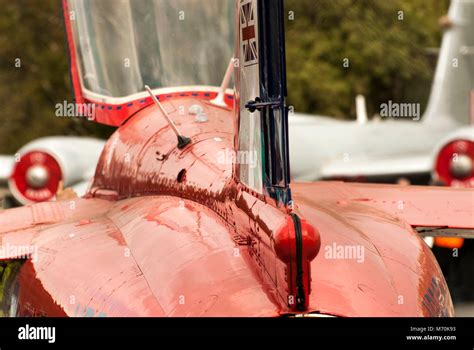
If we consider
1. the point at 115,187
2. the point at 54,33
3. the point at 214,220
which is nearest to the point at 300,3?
the point at 54,33

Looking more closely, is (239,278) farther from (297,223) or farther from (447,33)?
(447,33)

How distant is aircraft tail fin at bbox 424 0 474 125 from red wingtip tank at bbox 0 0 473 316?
12621 millimetres

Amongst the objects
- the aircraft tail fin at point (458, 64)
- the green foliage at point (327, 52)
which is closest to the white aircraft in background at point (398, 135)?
the aircraft tail fin at point (458, 64)

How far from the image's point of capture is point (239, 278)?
4734 millimetres

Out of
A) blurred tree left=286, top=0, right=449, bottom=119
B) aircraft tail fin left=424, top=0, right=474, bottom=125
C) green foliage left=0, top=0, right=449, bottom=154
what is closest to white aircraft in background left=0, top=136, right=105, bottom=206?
aircraft tail fin left=424, top=0, right=474, bottom=125

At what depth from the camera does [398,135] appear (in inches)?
744

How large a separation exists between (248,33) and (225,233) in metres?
0.99

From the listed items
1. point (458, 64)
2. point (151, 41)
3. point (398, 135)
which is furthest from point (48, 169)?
point (458, 64)

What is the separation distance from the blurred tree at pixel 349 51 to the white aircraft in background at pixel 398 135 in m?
5.39

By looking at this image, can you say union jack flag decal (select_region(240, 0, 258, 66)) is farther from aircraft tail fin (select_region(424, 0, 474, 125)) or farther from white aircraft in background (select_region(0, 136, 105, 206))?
aircraft tail fin (select_region(424, 0, 474, 125))

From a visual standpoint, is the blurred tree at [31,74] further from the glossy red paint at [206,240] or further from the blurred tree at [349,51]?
the glossy red paint at [206,240]

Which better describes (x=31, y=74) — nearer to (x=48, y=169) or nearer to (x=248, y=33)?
(x=48, y=169)

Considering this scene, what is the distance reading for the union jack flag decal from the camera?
4.75m

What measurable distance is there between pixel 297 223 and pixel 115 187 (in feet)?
10.4
